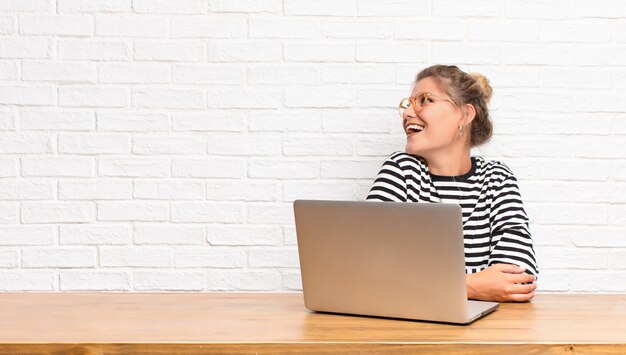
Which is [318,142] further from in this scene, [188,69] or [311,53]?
[188,69]

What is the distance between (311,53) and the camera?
8.49 ft

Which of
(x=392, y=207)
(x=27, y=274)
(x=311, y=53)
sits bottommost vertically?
(x=27, y=274)

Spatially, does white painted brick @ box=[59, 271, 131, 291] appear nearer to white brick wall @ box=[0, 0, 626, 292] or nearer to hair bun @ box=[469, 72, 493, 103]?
white brick wall @ box=[0, 0, 626, 292]

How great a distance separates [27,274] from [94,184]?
378 mm

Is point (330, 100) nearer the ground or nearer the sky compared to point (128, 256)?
nearer the sky

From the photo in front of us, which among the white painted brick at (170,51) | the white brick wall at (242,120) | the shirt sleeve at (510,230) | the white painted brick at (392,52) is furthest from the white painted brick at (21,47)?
the shirt sleeve at (510,230)

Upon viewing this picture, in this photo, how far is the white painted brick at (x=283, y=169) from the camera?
8.52 feet

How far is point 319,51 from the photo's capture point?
2588 mm

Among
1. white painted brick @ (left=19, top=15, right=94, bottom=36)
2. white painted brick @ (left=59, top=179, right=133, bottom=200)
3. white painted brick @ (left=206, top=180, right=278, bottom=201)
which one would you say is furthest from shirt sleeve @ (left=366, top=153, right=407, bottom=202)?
white painted brick @ (left=19, top=15, right=94, bottom=36)

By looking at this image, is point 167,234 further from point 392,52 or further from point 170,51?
point 392,52

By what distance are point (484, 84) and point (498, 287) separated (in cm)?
83

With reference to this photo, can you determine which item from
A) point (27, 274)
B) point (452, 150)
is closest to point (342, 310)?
point (452, 150)

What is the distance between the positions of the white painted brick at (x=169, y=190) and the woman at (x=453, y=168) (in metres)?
0.63

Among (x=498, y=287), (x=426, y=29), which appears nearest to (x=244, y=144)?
(x=426, y=29)
